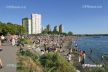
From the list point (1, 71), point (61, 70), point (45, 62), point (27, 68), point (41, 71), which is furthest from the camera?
point (45, 62)

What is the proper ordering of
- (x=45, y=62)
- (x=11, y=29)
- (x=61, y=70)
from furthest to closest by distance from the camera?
(x=11, y=29) → (x=45, y=62) → (x=61, y=70)

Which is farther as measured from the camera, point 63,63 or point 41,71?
point 63,63

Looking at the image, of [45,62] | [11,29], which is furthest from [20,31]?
[45,62]

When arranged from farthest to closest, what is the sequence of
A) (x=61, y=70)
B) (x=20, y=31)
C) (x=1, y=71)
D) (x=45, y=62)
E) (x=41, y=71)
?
(x=20, y=31)
(x=45, y=62)
(x=61, y=70)
(x=41, y=71)
(x=1, y=71)

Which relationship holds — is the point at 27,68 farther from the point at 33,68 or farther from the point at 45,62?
the point at 45,62

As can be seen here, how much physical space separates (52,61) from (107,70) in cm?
406

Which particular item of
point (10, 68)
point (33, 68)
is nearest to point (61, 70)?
point (33, 68)

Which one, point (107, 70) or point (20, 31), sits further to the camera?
point (20, 31)

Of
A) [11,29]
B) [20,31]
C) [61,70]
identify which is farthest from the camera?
[20,31]

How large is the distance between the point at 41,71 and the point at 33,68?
79 centimetres

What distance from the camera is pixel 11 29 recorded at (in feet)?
405

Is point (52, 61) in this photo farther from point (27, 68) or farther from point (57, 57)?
point (27, 68)

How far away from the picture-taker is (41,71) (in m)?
18.5

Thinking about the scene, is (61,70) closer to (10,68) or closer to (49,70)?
(49,70)
